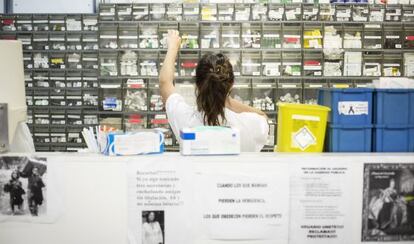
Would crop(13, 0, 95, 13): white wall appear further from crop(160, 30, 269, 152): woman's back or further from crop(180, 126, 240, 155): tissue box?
crop(180, 126, 240, 155): tissue box

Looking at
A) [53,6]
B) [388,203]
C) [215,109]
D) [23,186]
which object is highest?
[53,6]

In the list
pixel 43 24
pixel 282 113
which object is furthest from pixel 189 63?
pixel 282 113

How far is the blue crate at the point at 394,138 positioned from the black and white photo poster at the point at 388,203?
140 millimetres

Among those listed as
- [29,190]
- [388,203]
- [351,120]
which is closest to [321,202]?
[388,203]

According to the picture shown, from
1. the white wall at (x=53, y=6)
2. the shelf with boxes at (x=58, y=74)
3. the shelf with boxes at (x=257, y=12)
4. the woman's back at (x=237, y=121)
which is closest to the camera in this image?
the woman's back at (x=237, y=121)

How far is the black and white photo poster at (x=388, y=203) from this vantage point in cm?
198

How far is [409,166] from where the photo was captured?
1.99m

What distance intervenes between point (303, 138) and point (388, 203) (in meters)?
0.45

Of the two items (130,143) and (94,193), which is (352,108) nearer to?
(130,143)

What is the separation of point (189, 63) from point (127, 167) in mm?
5108

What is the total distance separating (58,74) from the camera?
7.43 meters

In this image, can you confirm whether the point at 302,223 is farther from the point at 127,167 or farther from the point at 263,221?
the point at 127,167

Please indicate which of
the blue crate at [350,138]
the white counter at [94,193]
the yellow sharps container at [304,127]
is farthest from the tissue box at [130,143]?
the blue crate at [350,138]

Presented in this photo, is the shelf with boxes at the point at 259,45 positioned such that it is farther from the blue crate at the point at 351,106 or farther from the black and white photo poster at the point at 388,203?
the black and white photo poster at the point at 388,203
